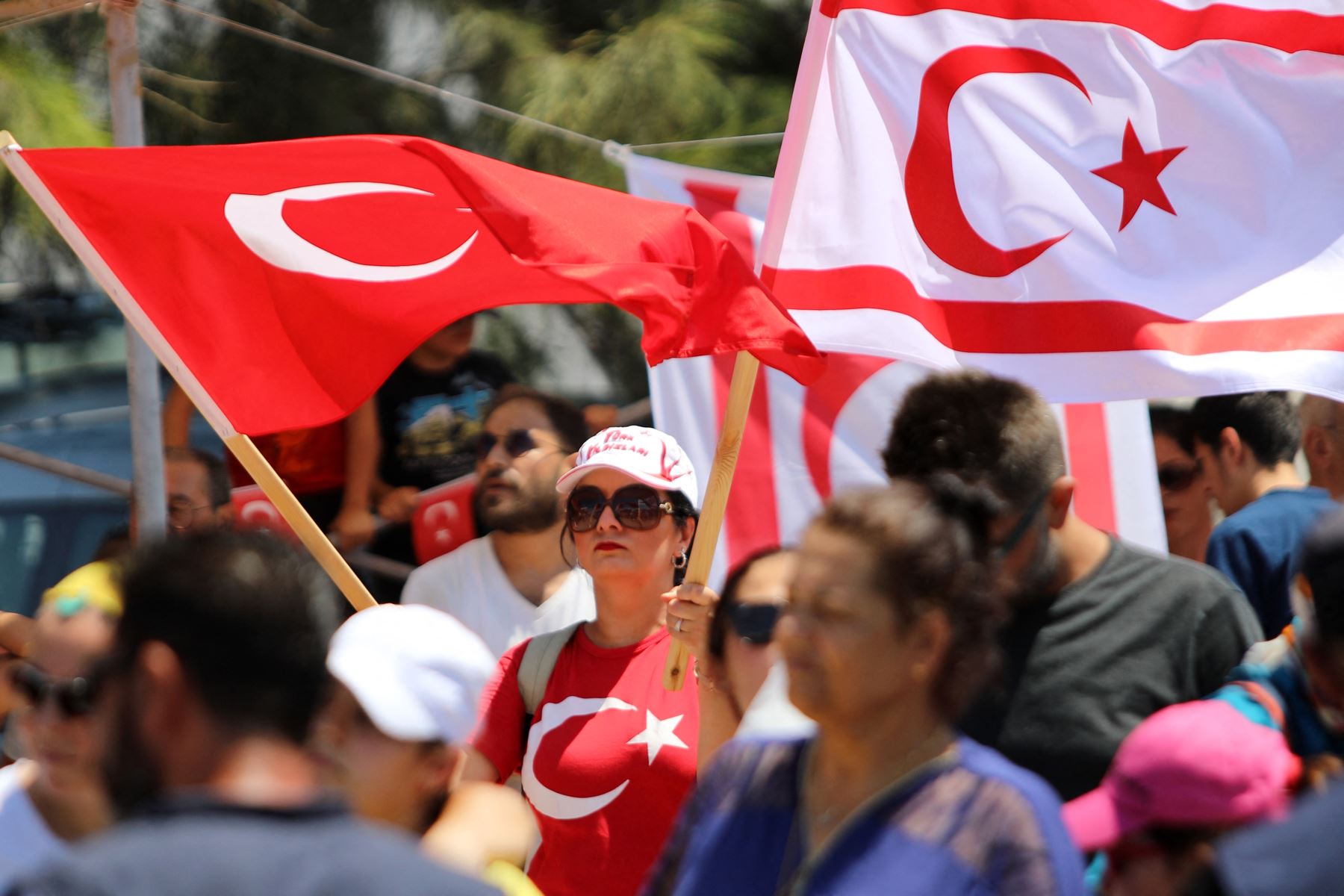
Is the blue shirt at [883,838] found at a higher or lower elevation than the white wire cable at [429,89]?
lower

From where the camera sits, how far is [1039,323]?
13.1 feet

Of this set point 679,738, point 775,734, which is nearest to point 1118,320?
point 679,738

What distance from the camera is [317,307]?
4.33 metres

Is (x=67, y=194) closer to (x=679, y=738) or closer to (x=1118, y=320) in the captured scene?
(x=679, y=738)

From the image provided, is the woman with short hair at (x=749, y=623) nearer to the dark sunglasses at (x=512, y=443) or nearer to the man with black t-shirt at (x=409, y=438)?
the dark sunglasses at (x=512, y=443)

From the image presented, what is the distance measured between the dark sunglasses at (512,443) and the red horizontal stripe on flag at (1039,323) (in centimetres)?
113

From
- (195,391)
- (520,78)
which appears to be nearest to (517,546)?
(195,391)

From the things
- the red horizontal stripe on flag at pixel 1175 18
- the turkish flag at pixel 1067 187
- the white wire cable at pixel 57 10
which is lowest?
the turkish flag at pixel 1067 187

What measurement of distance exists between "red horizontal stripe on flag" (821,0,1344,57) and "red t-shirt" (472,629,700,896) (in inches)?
65.4

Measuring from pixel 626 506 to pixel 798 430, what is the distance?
6.03 feet

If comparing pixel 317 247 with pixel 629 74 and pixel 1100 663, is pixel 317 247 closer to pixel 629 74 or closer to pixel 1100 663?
pixel 1100 663

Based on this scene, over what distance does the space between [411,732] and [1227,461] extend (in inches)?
110

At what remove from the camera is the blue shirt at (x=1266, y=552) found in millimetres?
3855

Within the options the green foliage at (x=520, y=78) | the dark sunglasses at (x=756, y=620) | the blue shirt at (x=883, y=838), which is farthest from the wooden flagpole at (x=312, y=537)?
the green foliage at (x=520, y=78)
